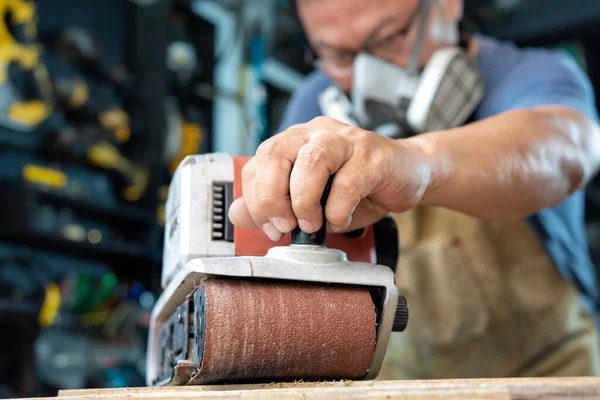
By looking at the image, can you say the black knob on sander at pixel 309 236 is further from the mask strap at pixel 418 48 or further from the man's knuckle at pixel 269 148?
the mask strap at pixel 418 48

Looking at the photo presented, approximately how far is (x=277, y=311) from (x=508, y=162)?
0.46 m

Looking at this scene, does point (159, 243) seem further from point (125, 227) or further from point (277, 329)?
point (277, 329)

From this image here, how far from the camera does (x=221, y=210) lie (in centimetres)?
86

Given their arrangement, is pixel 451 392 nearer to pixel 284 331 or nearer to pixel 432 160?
pixel 284 331

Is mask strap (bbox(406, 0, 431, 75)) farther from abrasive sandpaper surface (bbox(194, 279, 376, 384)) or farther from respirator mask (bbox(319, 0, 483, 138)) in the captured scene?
abrasive sandpaper surface (bbox(194, 279, 376, 384))

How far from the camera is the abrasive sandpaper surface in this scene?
2.21ft

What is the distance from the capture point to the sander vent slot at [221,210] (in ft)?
2.78

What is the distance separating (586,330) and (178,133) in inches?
134

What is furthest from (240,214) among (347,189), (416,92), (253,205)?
(416,92)

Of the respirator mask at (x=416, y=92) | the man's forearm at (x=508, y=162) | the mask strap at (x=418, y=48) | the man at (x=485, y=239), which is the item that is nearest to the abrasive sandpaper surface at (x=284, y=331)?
the man's forearm at (x=508, y=162)

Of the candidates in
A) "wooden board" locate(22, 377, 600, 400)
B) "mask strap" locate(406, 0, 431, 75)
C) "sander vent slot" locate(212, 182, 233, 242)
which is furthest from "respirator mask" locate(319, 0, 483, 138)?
"wooden board" locate(22, 377, 600, 400)

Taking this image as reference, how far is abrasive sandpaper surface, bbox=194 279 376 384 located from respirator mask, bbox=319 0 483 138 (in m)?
0.74

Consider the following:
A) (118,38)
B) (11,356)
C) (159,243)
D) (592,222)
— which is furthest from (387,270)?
(118,38)

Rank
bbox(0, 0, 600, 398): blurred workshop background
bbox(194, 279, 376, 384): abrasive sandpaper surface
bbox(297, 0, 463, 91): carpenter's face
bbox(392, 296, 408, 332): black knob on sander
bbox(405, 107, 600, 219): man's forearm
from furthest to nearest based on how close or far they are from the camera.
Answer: bbox(0, 0, 600, 398): blurred workshop background → bbox(297, 0, 463, 91): carpenter's face → bbox(405, 107, 600, 219): man's forearm → bbox(392, 296, 408, 332): black knob on sander → bbox(194, 279, 376, 384): abrasive sandpaper surface
